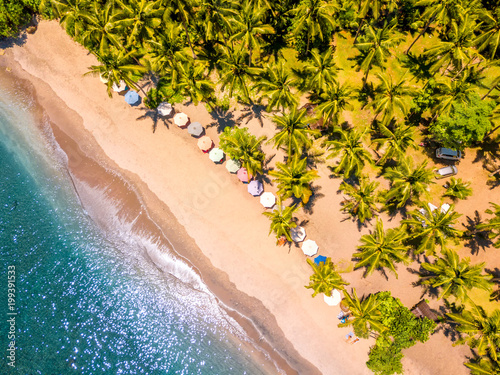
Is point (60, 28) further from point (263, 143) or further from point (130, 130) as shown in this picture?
point (263, 143)

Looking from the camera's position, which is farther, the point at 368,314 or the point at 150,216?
the point at 150,216

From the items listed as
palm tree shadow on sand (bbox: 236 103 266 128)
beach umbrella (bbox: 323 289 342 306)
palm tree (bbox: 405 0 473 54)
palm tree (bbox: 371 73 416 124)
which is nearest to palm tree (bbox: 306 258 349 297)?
beach umbrella (bbox: 323 289 342 306)

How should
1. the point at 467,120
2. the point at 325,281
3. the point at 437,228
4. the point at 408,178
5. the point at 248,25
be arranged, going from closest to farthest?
the point at 437,228
the point at 325,281
the point at 408,178
the point at 467,120
the point at 248,25

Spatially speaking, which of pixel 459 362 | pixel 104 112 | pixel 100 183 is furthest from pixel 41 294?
pixel 459 362

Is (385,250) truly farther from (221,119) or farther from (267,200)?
(221,119)

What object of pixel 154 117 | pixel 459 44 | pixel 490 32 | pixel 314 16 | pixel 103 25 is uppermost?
pixel 490 32

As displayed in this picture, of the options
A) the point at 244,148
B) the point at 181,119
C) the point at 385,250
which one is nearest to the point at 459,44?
the point at 385,250
